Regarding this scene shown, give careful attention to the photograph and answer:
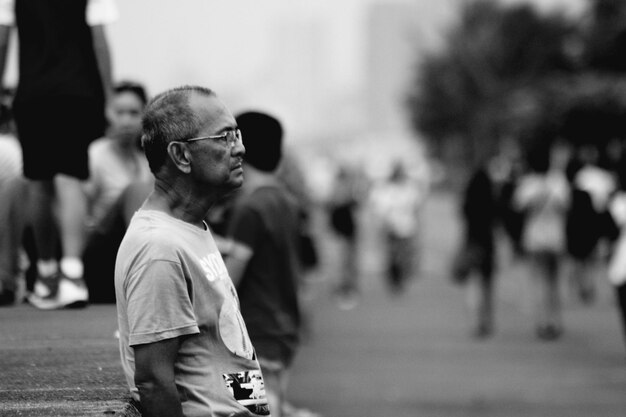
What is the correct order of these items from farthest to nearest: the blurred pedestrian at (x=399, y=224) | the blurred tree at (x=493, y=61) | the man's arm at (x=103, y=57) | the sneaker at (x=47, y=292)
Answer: the blurred tree at (x=493, y=61), the blurred pedestrian at (x=399, y=224), the man's arm at (x=103, y=57), the sneaker at (x=47, y=292)

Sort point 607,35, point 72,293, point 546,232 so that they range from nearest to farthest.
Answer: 1. point 72,293
2. point 546,232
3. point 607,35

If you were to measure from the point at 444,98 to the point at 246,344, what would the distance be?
7075 cm

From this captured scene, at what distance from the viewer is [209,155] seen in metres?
3.25

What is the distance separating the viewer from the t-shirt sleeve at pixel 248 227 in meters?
6.03

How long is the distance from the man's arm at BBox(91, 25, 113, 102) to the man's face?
2560 mm

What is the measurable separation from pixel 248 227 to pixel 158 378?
304 centimetres

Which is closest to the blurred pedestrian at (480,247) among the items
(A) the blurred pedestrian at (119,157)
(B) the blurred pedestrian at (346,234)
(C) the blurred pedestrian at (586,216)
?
(C) the blurred pedestrian at (586,216)

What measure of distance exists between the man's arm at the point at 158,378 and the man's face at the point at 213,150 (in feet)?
1.51

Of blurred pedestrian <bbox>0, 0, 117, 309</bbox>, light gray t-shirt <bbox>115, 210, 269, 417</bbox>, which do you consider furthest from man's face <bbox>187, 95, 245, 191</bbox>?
blurred pedestrian <bbox>0, 0, 117, 309</bbox>

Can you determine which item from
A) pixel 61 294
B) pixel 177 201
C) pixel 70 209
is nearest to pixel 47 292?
pixel 61 294

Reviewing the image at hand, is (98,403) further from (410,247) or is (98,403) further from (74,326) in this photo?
(410,247)

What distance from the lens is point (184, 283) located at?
3.05m

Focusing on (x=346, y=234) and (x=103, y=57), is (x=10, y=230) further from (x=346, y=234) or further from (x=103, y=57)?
(x=346, y=234)

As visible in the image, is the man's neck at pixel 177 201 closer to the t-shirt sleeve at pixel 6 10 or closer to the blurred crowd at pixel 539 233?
the t-shirt sleeve at pixel 6 10
